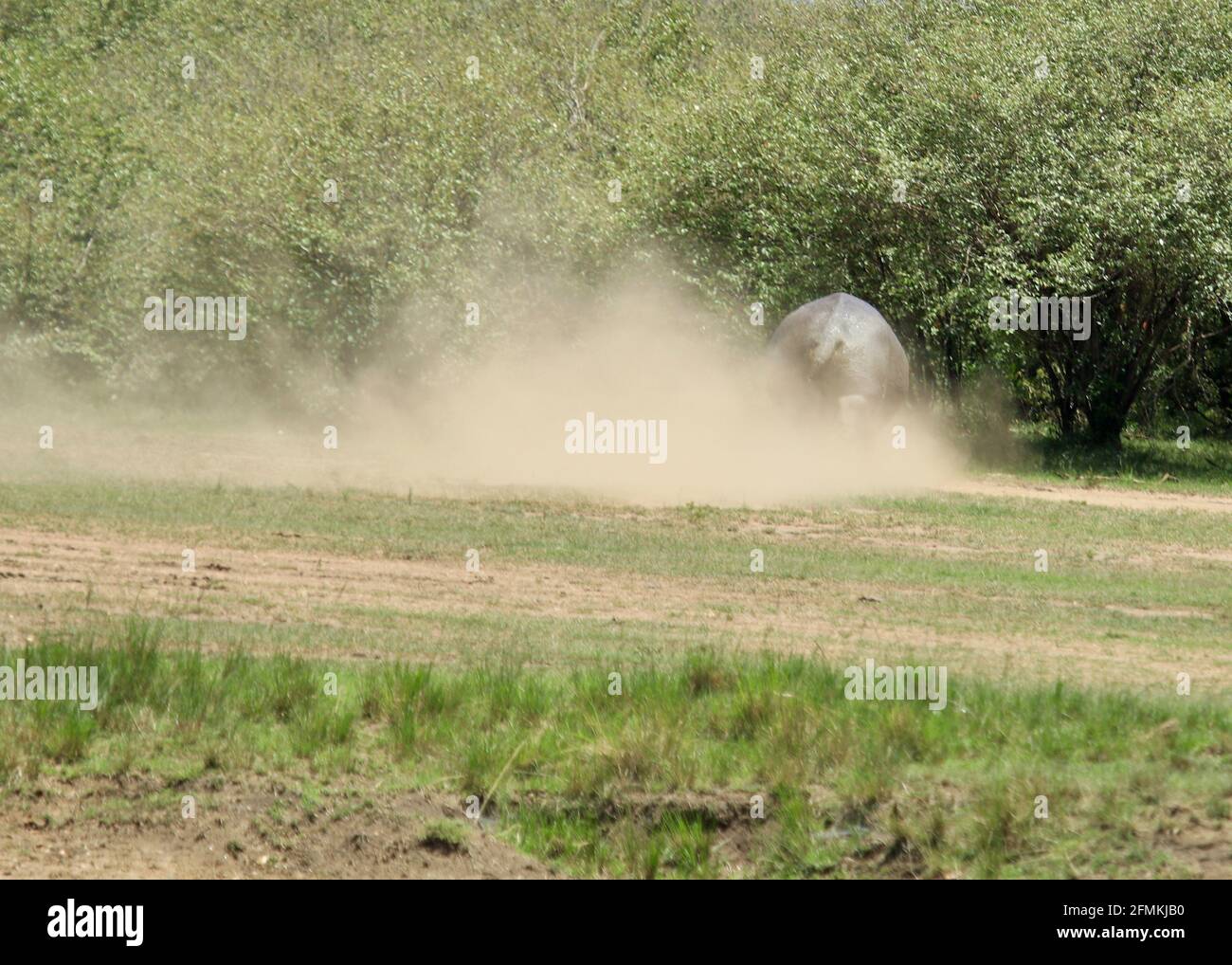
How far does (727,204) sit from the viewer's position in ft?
101

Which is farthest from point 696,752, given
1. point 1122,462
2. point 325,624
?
point 1122,462

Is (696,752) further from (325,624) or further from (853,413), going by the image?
(853,413)

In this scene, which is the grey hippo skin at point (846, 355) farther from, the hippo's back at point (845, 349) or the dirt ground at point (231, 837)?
the dirt ground at point (231, 837)

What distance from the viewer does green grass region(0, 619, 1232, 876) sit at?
8.46m

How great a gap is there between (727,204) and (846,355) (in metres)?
7.60

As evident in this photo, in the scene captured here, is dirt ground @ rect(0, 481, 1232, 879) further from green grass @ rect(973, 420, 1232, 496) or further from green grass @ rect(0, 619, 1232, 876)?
green grass @ rect(973, 420, 1232, 496)

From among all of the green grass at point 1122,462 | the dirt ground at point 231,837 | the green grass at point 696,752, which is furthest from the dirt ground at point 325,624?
the green grass at point 1122,462

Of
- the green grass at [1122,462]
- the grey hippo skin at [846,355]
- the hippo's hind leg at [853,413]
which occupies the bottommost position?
the green grass at [1122,462]

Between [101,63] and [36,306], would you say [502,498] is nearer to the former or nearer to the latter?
[36,306]

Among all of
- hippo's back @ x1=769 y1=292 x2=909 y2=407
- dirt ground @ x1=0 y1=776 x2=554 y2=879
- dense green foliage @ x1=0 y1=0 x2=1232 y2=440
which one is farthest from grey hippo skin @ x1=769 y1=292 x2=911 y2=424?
dirt ground @ x1=0 y1=776 x2=554 y2=879

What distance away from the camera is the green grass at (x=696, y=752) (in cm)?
846

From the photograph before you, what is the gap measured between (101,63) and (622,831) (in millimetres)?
48010

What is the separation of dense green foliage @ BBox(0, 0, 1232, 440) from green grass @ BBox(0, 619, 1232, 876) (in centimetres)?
1765

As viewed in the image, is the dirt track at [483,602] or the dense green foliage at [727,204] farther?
the dense green foliage at [727,204]
